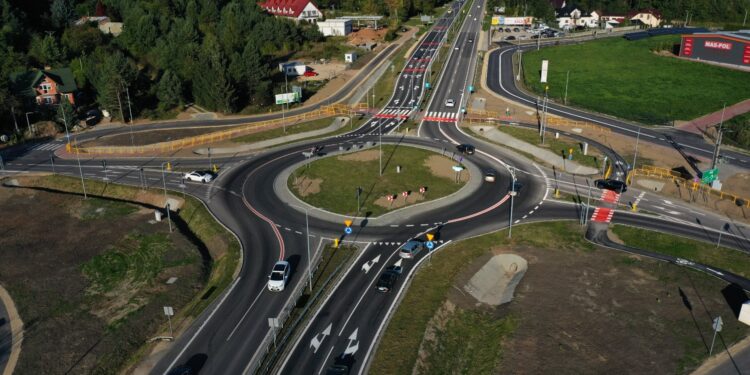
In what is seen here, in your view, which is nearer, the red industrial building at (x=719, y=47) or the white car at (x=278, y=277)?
the white car at (x=278, y=277)

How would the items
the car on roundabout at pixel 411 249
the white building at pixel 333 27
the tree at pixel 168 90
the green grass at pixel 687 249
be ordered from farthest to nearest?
the white building at pixel 333 27
the tree at pixel 168 90
the car on roundabout at pixel 411 249
the green grass at pixel 687 249

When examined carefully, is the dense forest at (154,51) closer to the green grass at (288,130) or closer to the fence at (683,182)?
the green grass at (288,130)

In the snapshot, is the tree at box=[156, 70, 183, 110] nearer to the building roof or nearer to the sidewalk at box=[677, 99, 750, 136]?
the building roof

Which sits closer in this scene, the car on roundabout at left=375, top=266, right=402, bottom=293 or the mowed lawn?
the car on roundabout at left=375, top=266, right=402, bottom=293

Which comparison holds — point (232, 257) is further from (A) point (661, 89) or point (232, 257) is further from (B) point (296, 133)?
(A) point (661, 89)

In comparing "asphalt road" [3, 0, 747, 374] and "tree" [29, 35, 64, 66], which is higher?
"tree" [29, 35, 64, 66]

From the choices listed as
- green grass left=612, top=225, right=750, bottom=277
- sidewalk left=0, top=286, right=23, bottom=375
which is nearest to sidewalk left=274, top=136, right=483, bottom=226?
green grass left=612, top=225, right=750, bottom=277

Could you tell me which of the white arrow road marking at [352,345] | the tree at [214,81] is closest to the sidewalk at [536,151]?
the white arrow road marking at [352,345]
